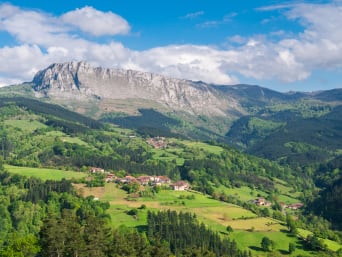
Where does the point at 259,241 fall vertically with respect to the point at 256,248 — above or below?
above

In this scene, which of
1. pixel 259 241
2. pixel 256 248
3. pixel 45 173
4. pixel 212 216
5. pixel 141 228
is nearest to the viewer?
pixel 256 248

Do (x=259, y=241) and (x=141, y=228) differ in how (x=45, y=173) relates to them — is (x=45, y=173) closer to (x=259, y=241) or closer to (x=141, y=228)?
(x=141, y=228)

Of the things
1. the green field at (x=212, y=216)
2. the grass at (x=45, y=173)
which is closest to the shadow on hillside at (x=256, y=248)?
the green field at (x=212, y=216)

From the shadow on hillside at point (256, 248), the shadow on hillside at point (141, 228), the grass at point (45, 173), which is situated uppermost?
the grass at point (45, 173)

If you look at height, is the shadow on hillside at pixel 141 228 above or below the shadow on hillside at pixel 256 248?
above

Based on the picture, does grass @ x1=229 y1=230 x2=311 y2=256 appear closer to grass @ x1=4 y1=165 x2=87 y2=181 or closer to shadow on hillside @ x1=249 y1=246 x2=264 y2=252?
shadow on hillside @ x1=249 y1=246 x2=264 y2=252

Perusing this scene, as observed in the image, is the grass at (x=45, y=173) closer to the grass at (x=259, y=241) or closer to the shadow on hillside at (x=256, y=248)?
the grass at (x=259, y=241)

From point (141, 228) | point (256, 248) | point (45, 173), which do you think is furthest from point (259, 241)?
point (45, 173)

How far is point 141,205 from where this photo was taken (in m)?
154

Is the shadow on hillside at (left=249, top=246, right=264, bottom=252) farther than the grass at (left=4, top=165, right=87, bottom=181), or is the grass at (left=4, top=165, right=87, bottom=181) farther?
the grass at (left=4, top=165, right=87, bottom=181)

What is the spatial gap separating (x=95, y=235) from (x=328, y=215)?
15829cm

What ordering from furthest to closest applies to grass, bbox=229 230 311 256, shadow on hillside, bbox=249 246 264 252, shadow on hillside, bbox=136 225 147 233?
shadow on hillside, bbox=136 225 147 233, grass, bbox=229 230 311 256, shadow on hillside, bbox=249 246 264 252

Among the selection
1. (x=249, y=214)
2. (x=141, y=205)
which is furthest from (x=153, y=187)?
(x=249, y=214)

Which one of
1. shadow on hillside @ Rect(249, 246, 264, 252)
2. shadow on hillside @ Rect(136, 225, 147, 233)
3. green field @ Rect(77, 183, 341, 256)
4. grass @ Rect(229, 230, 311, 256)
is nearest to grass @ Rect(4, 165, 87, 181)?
green field @ Rect(77, 183, 341, 256)
